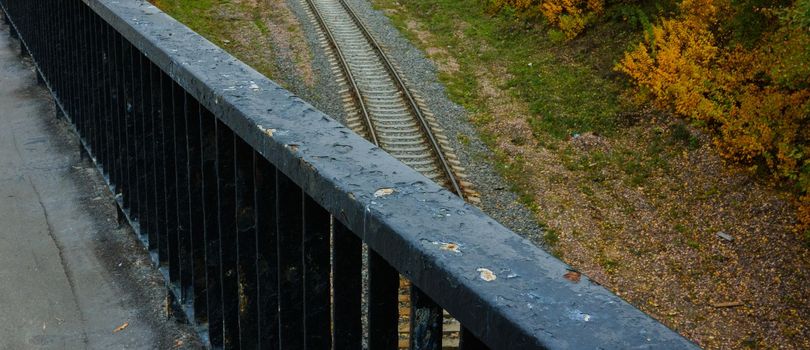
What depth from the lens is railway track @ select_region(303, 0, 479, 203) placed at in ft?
51.4

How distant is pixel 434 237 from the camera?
1633 mm

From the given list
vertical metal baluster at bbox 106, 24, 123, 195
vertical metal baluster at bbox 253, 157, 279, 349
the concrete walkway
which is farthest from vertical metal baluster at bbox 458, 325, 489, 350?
vertical metal baluster at bbox 106, 24, 123, 195

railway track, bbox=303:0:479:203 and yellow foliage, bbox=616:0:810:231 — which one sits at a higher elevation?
yellow foliage, bbox=616:0:810:231

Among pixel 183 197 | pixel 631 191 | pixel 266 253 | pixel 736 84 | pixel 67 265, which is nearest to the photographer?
pixel 266 253

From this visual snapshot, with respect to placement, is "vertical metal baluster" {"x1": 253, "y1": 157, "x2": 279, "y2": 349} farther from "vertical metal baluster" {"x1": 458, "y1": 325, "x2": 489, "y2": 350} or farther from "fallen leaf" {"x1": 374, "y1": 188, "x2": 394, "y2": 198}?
"vertical metal baluster" {"x1": 458, "y1": 325, "x2": 489, "y2": 350}

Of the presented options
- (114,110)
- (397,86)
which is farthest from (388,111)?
(114,110)

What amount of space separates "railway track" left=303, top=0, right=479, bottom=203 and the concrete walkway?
8.97 metres

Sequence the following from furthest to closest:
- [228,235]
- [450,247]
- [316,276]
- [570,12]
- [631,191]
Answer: [570,12] < [631,191] < [228,235] < [316,276] < [450,247]

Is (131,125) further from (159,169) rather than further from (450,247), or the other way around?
(450,247)

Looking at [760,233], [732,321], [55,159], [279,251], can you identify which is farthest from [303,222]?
[760,233]

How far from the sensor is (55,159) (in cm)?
598

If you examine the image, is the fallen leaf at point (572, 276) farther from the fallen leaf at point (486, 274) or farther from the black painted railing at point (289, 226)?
the fallen leaf at point (486, 274)

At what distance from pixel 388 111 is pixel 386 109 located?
0.14 meters

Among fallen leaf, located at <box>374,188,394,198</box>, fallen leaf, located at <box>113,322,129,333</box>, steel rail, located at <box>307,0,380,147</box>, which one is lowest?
steel rail, located at <box>307,0,380,147</box>
